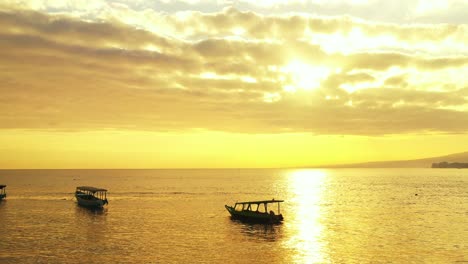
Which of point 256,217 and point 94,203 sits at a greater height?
point 94,203

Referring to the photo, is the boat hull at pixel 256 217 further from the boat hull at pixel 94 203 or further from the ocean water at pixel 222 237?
the boat hull at pixel 94 203

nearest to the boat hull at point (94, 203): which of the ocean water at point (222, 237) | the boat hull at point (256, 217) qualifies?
the ocean water at point (222, 237)

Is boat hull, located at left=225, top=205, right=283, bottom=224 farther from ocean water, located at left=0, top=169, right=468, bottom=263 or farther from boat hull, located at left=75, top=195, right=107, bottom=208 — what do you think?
boat hull, located at left=75, top=195, right=107, bottom=208

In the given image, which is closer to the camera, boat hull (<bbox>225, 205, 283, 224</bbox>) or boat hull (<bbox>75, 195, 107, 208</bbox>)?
boat hull (<bbox>225, 205, 283, 224</bbox>)

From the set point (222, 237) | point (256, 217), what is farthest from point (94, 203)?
point (222, 237)

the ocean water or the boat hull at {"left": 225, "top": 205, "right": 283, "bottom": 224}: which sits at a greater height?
the boat hull at {"left": 225, "top": 205, "right": 283, "bottom": 224}

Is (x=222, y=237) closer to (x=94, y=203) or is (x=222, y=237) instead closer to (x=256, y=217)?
(x=256, y=217)

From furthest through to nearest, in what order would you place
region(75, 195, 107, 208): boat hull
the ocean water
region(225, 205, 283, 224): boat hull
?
region(75, 195, 107, 208): boat hull, region(225, 205, 283, 224): boat hull, the ocean water

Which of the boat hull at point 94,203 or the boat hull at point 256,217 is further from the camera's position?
the boat hull at point 94,203

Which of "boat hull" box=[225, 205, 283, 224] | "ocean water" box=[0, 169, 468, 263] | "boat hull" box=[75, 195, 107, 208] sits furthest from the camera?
"boat hull" box=[75, 195, 107, 208]

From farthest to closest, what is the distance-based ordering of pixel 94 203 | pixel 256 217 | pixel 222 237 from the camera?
1. pixel 94 203
2. pixel 256 217
3. pixel 222 237

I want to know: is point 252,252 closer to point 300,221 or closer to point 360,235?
point 360,235

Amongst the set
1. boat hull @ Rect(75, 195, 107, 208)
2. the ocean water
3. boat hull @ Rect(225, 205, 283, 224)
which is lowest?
the ocean water

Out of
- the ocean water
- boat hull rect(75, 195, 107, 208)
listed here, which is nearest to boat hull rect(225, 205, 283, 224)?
the ocean water
